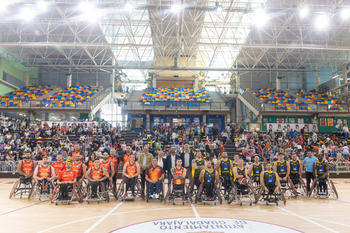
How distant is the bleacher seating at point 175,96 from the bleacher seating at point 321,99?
37.5ft

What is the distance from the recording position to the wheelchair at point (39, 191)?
9383mm

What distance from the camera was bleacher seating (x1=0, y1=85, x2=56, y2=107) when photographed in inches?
1094

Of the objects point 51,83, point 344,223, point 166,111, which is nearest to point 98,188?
point 344,223

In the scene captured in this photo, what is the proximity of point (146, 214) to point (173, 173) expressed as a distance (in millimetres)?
1836

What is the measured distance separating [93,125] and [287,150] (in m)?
15.7

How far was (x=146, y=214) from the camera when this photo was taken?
7055 millimetres

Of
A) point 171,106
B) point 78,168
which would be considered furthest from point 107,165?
point 171,106

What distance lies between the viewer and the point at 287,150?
1877 centimetres

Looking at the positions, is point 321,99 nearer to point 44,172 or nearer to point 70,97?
point 70,97

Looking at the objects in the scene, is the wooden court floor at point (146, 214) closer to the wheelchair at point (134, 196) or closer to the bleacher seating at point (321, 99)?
the wheelchair at point (134, 196)

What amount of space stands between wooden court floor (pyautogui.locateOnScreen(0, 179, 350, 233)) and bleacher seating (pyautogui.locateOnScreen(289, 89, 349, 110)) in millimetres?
22745

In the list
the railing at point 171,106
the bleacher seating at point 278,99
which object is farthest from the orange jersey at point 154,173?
the bleacher seating at point 278,99

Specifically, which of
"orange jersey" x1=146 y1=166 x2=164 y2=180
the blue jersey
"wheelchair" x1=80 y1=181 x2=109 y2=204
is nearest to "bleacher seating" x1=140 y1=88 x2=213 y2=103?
the blue jersey

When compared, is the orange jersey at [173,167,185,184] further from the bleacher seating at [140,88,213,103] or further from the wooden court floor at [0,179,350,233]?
the bleacher seating at [140,88,213,103]
